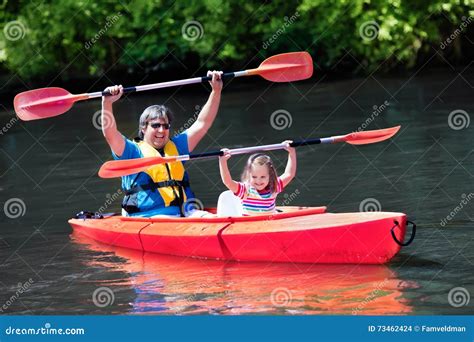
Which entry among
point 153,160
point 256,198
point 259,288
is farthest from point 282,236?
point 153,160

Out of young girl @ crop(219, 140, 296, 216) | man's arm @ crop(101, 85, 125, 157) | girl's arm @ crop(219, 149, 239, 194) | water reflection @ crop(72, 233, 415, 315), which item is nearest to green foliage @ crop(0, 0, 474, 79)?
man's arm @ crop(101, 85, 125, 157)

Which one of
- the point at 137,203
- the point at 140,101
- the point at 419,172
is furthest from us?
the point at 140,101

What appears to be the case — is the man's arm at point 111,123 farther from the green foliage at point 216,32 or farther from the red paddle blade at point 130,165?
the green foliage at point 216,32

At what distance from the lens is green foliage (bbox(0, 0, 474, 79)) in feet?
68.3

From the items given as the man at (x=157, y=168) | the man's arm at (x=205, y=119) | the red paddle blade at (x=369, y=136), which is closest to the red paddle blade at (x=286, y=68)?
the man's arm at (x=205, y=119)

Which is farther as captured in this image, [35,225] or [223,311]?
[35,225]

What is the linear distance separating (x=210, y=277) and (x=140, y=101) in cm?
1249

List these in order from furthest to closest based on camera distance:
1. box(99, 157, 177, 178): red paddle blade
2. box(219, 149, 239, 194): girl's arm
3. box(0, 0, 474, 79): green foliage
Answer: box(0, 0, 474, 79): green foliage < box(99, 157, 177, 178): red paddle blade < box(219, 149, 239, 194): girl's arm

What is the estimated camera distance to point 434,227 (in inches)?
331

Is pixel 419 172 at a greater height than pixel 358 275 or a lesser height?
greater

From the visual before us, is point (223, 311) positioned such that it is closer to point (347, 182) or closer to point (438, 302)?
point (438, 302)

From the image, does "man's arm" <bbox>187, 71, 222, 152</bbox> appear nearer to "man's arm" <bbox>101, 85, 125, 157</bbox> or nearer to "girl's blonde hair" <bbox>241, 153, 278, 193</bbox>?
"man's arm" <bbox>101, 85, 125, 157</bbox>

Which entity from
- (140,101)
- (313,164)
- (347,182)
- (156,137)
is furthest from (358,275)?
(140,101)

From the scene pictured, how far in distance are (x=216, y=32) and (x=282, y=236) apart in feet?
45.7
